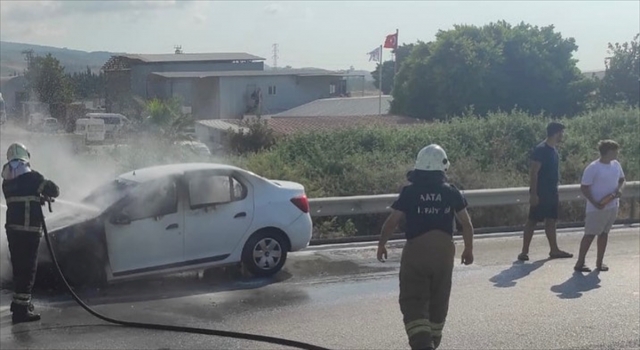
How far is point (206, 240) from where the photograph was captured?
10188 mm

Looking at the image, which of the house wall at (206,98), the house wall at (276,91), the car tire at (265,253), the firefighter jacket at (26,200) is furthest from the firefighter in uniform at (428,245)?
the house wall at (276,91)

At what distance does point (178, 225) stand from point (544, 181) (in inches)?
191

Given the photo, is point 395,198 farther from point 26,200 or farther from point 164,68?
point 26,200

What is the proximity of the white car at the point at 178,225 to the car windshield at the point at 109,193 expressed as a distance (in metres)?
0.02

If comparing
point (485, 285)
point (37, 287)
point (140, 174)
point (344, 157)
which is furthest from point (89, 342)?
point (344, 157)

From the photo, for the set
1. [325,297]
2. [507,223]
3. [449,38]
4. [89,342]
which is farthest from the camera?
[449,38]

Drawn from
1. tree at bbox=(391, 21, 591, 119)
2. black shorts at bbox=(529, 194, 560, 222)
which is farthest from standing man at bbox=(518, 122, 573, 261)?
tree at bbox=(391, 21, 591, 119)

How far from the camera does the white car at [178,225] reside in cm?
963

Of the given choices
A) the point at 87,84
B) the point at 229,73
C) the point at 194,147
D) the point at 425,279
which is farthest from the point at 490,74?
the point at 425,279

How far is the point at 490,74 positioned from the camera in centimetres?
4916

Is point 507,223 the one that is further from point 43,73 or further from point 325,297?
point 43,73

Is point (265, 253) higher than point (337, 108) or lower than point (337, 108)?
lower

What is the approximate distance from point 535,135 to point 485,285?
12.5 m

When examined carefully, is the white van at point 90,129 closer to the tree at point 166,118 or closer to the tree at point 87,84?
the tree at point 87,84
